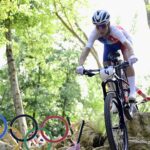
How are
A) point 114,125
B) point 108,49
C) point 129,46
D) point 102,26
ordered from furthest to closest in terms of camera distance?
point 108,49, point 129,46, point 102,26, point 114,125

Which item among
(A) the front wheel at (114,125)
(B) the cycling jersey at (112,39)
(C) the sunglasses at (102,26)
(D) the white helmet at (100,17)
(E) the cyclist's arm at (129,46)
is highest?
(D) the white helmet at (100,17)

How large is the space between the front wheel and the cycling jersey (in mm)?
1104

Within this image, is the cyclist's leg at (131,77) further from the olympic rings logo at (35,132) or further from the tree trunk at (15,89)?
the tree trunk at (15,89)

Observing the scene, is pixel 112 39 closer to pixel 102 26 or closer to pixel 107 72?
pixel 102 26

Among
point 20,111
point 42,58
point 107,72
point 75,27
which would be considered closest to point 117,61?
point 107,72

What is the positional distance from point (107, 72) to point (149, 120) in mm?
2909

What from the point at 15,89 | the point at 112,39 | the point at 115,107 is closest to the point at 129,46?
the point at 112,39

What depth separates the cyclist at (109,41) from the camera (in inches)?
244

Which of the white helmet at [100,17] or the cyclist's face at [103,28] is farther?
the cyclist's face at [103,28]

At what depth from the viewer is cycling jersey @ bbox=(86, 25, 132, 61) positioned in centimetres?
666

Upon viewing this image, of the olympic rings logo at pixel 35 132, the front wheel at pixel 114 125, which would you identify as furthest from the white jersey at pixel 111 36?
the olympic rings logo at pixel 35 132

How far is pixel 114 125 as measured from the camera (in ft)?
20.0

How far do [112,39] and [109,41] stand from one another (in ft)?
0.29

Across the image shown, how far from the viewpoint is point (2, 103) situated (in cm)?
3606
